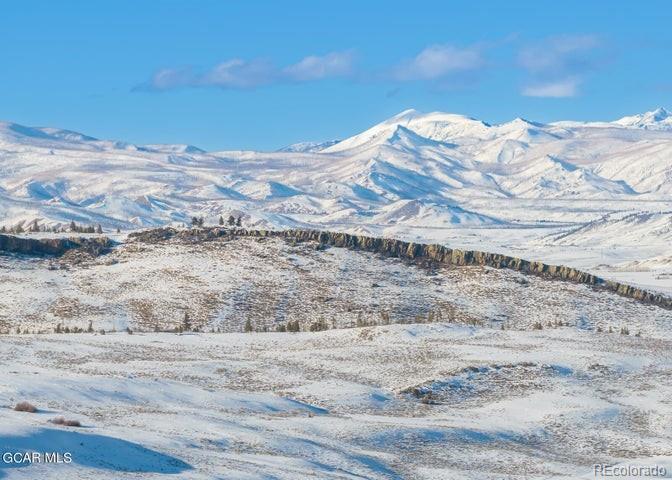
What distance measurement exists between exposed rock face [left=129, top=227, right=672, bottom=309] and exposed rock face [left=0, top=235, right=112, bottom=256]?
9.69 feet

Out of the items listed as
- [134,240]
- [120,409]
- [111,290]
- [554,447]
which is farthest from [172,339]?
[134,240]

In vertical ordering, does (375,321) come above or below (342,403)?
above

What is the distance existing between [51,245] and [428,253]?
2312 cm

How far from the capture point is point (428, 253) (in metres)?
73.2

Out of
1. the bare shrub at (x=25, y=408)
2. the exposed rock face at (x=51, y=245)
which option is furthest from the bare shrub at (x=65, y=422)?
the exposed rock face at (x=51, y=245)

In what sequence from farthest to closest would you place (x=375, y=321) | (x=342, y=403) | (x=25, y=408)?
(x=375, y=321) < (x=342, y=403) < (x=25, y=408)

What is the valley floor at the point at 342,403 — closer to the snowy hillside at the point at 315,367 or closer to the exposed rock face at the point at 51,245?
the snowy hillside at the point at 315,367

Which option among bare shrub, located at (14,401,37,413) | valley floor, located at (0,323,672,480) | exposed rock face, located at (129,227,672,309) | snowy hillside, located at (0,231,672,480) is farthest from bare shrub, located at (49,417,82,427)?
exposed rock face, located at (129,227,672,309)

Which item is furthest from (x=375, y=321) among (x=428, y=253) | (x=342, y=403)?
(x=342, y=403)

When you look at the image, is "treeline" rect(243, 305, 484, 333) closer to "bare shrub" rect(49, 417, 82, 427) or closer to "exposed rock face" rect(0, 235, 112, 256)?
"exposed rock face" rect(0, 235, 112, 256)

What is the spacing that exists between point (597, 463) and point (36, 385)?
1578 centimetres

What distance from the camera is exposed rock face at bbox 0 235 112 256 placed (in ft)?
229

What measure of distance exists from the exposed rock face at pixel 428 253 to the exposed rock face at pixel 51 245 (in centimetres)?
295

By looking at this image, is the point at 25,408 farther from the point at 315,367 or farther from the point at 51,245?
the point at 51,245
